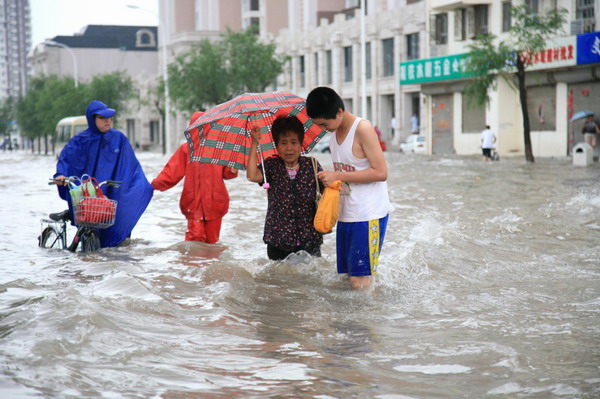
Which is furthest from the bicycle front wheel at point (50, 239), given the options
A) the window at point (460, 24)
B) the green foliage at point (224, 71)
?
the green foliage at point (224, 71)

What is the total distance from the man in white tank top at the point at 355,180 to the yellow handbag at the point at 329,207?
0.18 feet

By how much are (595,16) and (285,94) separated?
27.3 metres

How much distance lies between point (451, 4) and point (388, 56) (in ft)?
36.0

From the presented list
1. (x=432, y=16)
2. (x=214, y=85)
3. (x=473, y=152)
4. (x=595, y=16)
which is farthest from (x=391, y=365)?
(x=214, y=85)

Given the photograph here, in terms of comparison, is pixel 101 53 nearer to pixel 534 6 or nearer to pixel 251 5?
pixel 251 5

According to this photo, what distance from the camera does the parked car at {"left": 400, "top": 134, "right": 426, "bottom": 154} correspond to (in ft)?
144

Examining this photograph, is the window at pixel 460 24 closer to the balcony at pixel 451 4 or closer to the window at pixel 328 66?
the balcony at pixel 451 4

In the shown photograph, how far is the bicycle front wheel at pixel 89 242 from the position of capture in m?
9.38

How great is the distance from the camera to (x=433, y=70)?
136ft

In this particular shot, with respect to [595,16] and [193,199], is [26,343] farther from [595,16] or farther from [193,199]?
[595,16]

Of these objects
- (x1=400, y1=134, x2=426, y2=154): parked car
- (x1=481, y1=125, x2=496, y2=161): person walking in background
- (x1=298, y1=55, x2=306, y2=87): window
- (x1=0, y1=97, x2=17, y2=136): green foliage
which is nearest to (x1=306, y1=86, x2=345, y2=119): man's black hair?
(x1=481, y1=125, x2=496, y2=161): person walking in background

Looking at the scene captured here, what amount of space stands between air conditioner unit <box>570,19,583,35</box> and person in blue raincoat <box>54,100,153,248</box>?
85.4 ft

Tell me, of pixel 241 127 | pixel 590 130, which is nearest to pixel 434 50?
pixel 590 130

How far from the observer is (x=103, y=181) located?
31.3 ft
